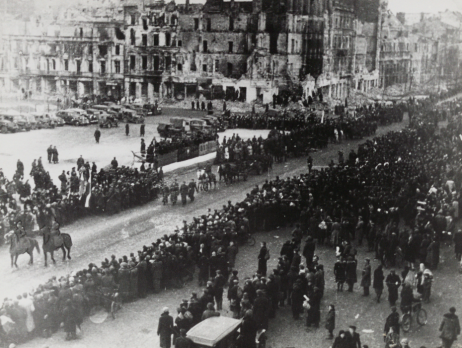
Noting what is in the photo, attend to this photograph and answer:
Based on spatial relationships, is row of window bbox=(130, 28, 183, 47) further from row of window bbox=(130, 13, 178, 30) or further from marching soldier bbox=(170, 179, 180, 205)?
marching soldier bbox=(170, 179, 180, 205)

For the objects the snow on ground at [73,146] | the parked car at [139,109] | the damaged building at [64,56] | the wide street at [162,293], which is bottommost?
the wide street at [162,293]

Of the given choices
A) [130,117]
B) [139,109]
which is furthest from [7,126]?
[139,109]

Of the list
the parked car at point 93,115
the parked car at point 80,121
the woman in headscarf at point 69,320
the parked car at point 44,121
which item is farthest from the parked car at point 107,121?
the woman in headscarf at point 69,320

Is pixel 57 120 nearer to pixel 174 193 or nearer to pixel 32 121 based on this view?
pixel 32 121

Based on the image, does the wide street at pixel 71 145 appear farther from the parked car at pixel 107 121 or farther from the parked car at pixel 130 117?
the parked car at pixel 130 117

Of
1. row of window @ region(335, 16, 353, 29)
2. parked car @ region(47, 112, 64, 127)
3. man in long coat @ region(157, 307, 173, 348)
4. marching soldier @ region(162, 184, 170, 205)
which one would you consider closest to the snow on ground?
parked car @ region(47, 112, 64, 127)

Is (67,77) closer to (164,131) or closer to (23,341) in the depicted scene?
(164,131)

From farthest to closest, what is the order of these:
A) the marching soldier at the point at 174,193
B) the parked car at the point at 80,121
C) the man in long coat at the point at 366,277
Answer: the parked car at the point at 80,121, the marching soldier at the point at 174,193, the man in long coat at the point at 366,277
